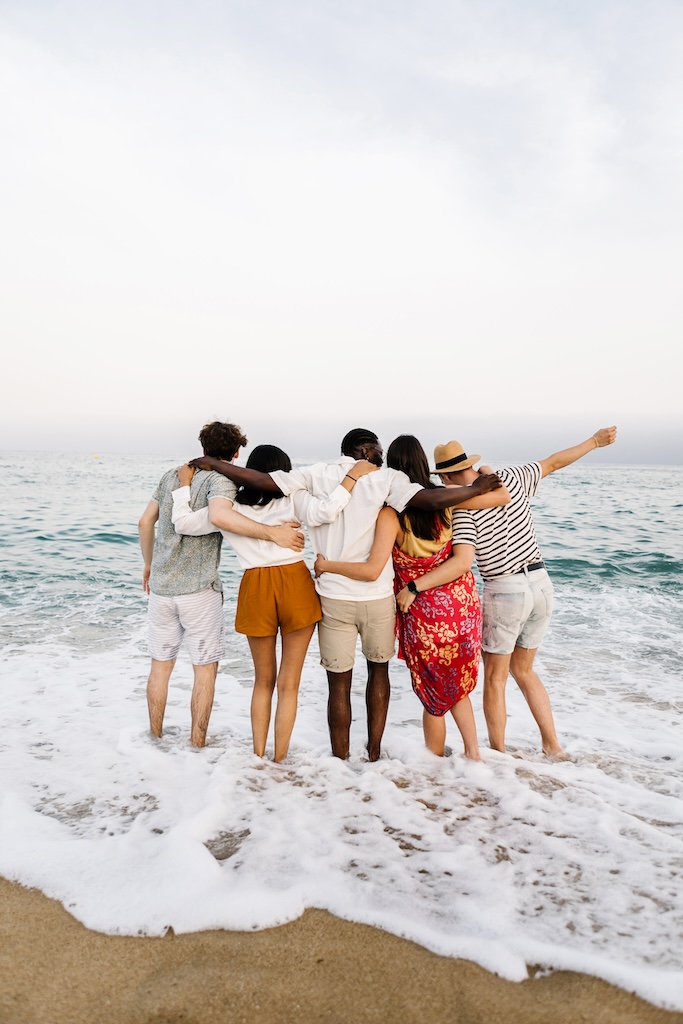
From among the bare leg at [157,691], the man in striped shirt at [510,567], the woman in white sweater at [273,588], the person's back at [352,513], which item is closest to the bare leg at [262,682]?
the woman in white sweater at [273,588]

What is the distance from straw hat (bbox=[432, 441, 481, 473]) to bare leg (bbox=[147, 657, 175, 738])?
230cm

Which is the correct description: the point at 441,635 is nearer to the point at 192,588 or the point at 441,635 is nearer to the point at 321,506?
the point at 321,506

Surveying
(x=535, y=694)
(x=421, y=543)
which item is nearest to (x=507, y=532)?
(x=421, y=543)

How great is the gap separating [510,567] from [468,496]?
0.72m

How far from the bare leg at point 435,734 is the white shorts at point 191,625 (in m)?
1.45

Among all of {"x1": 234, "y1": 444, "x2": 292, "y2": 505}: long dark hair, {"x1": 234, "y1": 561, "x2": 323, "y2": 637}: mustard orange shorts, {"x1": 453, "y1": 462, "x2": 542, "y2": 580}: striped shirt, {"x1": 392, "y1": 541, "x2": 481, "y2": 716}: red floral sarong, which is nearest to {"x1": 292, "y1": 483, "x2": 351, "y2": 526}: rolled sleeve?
{"x1": 234, "y1": 444, "x2": 292, "y2": 505}: long dark hair

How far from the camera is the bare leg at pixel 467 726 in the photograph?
376 cm

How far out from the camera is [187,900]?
2.42 meters

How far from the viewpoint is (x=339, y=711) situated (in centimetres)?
381

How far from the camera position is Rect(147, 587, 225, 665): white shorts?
4004 mm

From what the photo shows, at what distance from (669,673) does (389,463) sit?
4555mm

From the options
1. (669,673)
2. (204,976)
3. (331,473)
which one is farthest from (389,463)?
(669,673)

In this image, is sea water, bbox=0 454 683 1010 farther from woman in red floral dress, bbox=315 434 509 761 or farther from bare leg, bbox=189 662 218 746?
woman in red floral dress, bbox=315 434 509 761

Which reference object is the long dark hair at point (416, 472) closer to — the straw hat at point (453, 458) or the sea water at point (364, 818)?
the straw hat at point (453, 458)
